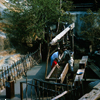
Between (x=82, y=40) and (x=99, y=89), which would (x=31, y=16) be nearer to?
(x=82, y=40)

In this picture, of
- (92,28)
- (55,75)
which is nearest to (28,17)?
(92,28)

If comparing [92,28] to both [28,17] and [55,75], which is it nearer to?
[28,17]

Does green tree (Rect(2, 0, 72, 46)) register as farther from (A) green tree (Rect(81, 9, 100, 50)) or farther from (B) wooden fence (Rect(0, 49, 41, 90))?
(A) green tree (Rect(81, 9, 100, 50))

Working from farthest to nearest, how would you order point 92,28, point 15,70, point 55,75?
point 92,28, point 15,70, point 55,75

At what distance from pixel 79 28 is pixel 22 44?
20.8 feet

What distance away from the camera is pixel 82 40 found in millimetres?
15672

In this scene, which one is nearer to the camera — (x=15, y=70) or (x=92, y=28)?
(x=15, y=70)

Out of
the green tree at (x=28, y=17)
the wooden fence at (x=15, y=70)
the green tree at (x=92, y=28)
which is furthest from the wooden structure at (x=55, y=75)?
the green tree at (x=92, y=28)

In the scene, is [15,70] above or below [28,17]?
below

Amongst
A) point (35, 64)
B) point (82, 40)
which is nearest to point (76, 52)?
point (82, 40)

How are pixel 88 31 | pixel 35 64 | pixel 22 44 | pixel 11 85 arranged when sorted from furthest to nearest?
pixel 88 31 → pixel 22 44 → pixel 35 64 → pixel 11 85

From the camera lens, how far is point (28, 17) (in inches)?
512

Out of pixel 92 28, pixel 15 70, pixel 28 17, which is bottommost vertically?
pixel 15 70

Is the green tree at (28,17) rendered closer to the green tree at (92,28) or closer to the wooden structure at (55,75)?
the green tree at (92,28)
